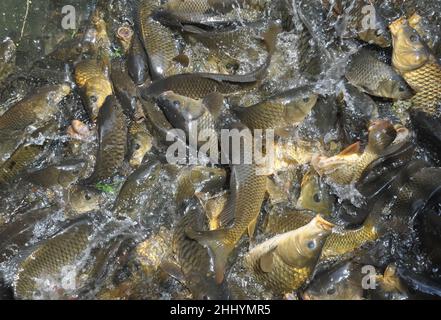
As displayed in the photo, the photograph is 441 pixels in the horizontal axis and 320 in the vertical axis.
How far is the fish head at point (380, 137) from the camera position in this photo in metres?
3.87

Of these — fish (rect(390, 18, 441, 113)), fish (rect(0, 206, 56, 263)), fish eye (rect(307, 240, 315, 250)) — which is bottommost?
fish (rect(0, 206, 56, 263))

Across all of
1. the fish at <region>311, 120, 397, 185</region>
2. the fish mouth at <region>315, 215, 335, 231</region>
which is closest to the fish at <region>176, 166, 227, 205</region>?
the fish at <region>311, 120, 397, 185</region>

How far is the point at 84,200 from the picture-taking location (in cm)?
402

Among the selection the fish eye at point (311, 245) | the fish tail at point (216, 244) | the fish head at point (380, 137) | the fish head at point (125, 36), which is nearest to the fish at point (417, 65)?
the fish head at point (380, 137)

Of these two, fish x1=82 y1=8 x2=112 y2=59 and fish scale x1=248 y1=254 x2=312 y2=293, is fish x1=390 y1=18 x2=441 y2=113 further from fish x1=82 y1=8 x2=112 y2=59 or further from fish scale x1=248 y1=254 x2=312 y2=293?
fish x1=82 y1=8 x2=112 y2=59

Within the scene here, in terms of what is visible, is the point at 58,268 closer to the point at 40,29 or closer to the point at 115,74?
the point at 115,74

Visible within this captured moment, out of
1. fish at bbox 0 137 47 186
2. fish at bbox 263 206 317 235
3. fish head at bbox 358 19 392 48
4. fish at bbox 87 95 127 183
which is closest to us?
fish at bbox 263 206 317 235

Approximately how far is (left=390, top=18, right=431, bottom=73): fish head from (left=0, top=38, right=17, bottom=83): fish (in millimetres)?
3343

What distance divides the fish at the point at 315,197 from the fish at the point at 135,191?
106 cm

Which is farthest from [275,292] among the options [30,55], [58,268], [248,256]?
[30,55]

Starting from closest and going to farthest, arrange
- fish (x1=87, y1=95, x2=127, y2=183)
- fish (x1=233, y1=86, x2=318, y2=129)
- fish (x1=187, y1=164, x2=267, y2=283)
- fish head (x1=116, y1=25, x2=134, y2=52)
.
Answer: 1. fish (x1=187, y1=164, x2=267, y2=283)
2. fish (x1=233, y1=86, x2=318, y2=129)
3. fish (x1=87, y1=95, x2=127, y2=183)
4. fish head (x1=116, y1=25, x2=134, y2=52)

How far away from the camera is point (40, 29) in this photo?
5348mm

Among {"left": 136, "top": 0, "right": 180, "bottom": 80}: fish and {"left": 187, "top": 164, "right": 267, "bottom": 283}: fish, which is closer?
{"left": 187, "top": 164, "right": 267, "bottom": 283}: fish

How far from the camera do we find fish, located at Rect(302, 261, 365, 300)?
341 centimetres
